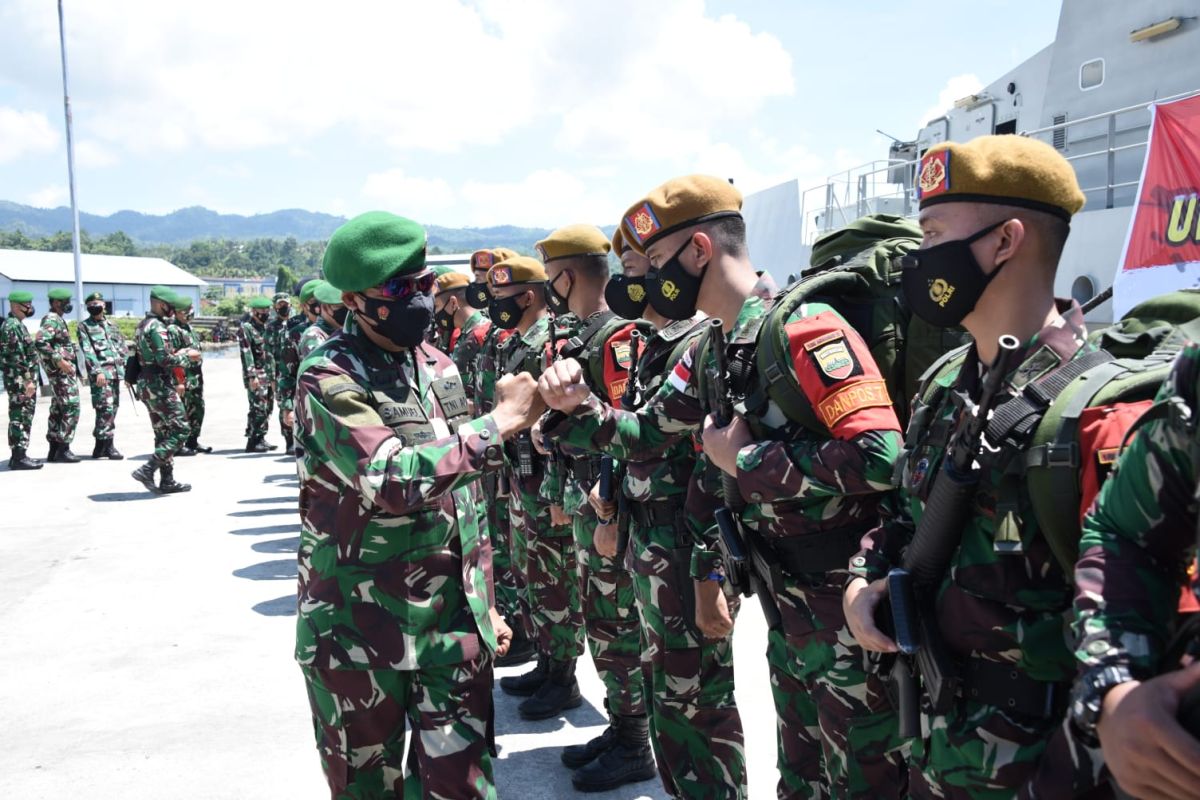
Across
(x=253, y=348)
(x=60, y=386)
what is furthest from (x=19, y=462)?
(x=253, y=348)

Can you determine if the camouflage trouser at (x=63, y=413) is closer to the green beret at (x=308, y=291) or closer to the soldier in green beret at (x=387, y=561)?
the green beret at (x=308, y=291)

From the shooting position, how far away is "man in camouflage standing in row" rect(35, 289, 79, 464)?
11.6 metres

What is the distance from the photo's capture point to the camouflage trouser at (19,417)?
36.7 feet

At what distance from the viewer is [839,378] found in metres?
2.25

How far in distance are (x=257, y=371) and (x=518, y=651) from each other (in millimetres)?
9211

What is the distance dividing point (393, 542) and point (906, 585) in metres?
1.37

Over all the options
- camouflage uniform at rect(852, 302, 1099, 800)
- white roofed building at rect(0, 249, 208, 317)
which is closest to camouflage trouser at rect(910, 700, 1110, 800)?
camouflage uniform at rect(852, 302, 1099, 800)

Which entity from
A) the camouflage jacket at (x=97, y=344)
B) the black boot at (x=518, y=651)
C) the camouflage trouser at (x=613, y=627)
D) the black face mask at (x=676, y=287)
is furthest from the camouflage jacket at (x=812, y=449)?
the camouflage jacket at (x=97, y=344)

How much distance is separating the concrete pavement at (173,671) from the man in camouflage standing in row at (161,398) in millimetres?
652

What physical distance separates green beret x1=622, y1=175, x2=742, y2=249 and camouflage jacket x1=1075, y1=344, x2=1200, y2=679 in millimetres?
1833

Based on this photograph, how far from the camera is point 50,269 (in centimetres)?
6394

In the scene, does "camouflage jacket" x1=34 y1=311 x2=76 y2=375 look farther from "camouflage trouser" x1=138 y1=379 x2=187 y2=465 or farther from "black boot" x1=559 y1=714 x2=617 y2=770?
"black boot" x1=559 y1=714 x2=617 y2=770

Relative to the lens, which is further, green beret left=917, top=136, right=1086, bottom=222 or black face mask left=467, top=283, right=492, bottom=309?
black face mask left=467, top=283, right=492, bottom=309

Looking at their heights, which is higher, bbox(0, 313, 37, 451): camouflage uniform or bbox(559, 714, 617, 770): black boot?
bbox(0, 313, 37, 451): camouflage uniform
